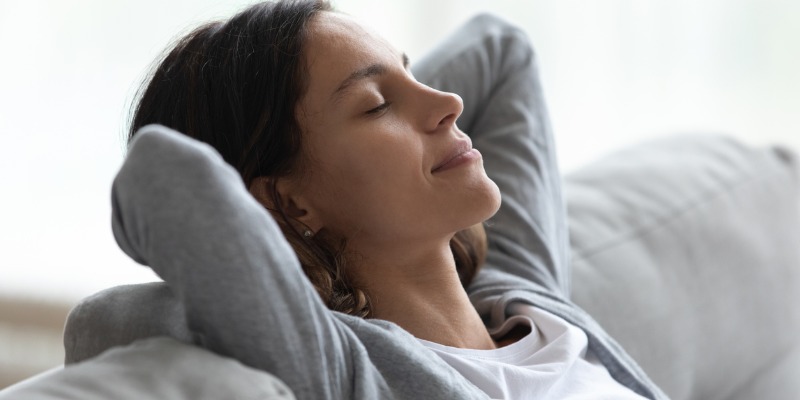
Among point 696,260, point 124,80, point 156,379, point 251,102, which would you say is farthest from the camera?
point 124,80

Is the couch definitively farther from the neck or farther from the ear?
the ear

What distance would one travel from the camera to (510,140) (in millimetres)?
1470

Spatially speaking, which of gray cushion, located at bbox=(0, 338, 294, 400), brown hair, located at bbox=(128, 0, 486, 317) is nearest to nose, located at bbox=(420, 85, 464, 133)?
brown hair, located at bbox=(128, 0, 486, 317)

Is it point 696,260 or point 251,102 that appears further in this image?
point 696,260

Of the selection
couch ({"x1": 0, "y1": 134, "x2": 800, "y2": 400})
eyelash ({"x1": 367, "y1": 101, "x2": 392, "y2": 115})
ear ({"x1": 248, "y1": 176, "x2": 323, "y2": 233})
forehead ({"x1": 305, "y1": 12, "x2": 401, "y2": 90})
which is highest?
forehead ({"x1": 305, "y1": 12, "x2": 401, "y2": 90})

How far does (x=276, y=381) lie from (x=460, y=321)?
42 centimetres

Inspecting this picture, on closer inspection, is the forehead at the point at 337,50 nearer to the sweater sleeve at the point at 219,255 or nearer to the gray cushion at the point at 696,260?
the sweater sleeve at the point at 219,255

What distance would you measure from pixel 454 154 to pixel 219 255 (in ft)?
1.37

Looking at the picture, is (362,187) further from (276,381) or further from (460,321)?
(276,381)

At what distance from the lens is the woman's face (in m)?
1.11

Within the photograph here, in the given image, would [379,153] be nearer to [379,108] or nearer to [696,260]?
[379,108]

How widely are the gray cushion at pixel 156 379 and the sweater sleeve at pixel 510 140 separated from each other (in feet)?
1.97

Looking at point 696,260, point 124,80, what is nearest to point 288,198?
point 696,260

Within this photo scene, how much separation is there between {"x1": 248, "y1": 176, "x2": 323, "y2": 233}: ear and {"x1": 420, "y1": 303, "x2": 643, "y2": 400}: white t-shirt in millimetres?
206
